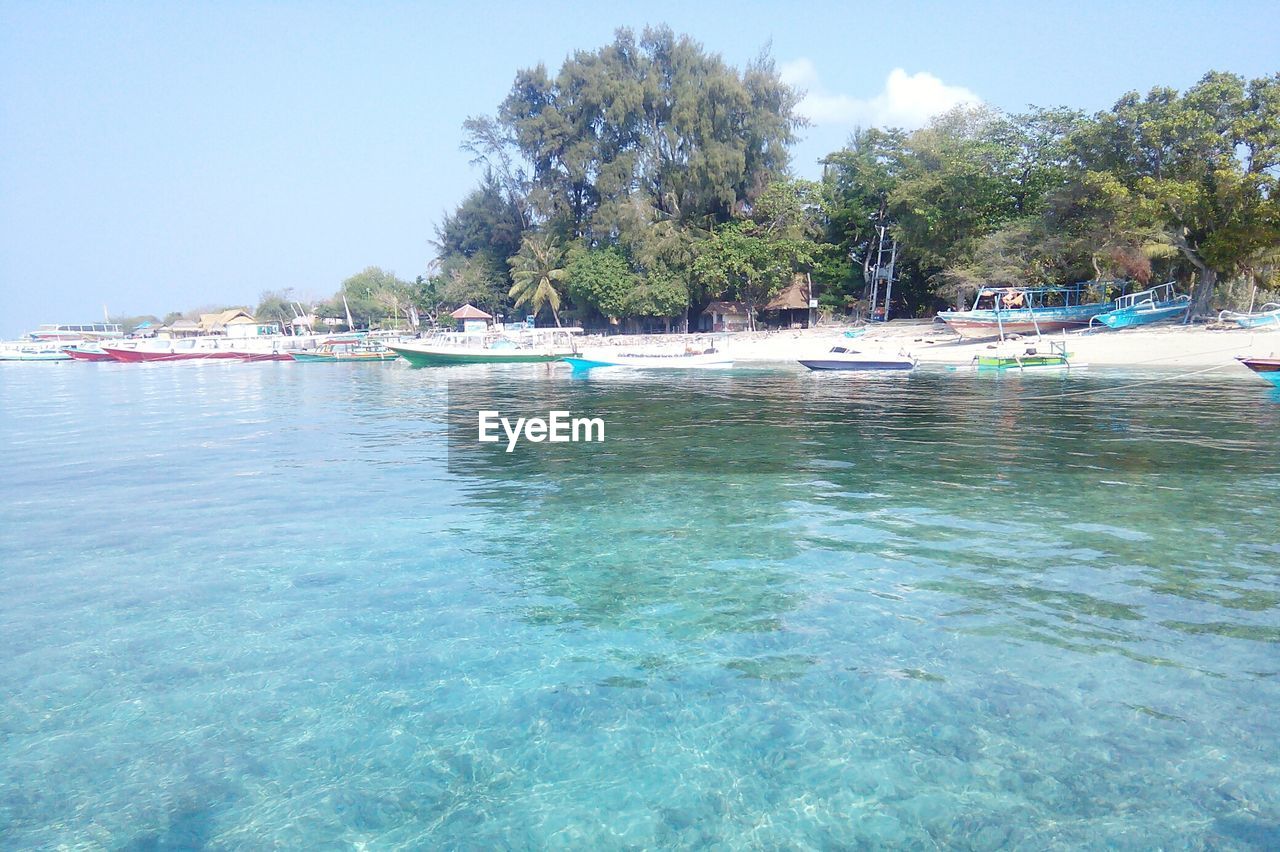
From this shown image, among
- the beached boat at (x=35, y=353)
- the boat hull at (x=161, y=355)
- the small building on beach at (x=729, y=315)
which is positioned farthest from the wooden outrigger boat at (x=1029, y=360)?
the beached boat at (x=35, y=353)

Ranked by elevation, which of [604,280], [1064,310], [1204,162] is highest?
[1204,162]

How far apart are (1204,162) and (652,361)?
81.7ft

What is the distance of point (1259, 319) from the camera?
32.8 metres

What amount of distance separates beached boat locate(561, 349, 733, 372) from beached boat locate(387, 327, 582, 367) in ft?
14.8

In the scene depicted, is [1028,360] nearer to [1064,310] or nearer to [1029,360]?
[1029,360]

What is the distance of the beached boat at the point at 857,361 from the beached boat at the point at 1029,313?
25.6ft

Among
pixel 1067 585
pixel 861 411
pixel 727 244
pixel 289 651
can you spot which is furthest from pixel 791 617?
pixel 727 244

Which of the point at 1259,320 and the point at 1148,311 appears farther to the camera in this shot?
the point at 1148,311

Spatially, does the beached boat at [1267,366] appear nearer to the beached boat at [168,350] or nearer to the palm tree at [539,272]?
the palm tree at [539,272]

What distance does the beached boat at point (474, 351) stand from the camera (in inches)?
1730

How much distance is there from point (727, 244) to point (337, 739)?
46.8m

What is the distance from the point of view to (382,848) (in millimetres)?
4484

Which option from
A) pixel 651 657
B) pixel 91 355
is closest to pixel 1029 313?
pixel 651 657

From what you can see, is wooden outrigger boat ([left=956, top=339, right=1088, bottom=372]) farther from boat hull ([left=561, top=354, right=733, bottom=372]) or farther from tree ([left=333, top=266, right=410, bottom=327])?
tree ([left=333, top=266, right=410, bottom=327])
